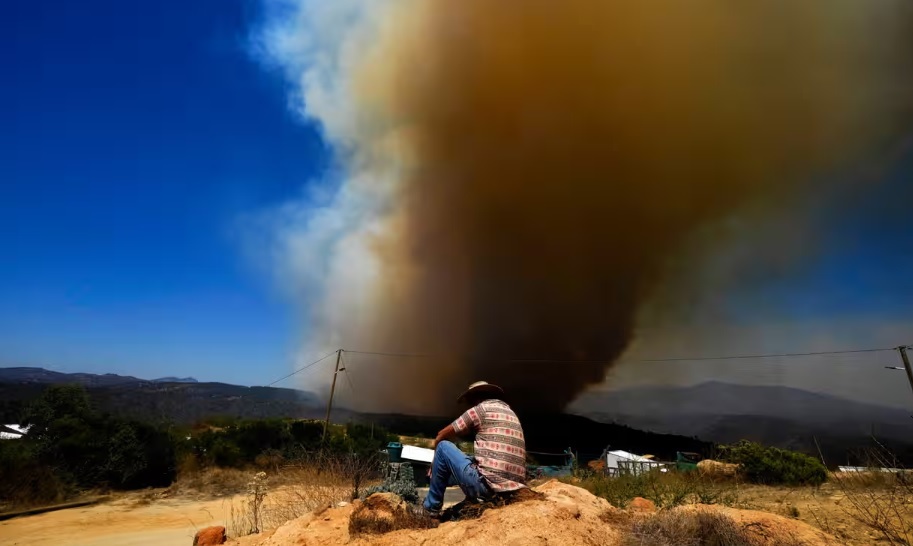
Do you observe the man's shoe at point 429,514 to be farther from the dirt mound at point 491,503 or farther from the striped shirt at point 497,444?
the striped shirt at point 497,444

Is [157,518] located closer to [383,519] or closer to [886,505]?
[383,519]

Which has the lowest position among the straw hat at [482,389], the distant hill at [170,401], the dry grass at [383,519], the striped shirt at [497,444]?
the dry grass at [383,519]

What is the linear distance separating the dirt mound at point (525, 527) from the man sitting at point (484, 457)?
0.18m

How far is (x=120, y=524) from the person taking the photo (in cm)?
1049

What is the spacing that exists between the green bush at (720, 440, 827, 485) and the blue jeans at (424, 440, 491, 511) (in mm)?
11576

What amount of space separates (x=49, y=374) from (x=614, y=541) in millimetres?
54086

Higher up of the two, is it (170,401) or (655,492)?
(170,401)

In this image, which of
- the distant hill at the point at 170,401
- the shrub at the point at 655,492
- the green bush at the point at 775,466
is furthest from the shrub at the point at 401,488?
the distant hill at the point at 170,401

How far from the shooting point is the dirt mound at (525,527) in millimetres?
3041

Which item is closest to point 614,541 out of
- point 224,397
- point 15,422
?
point 15,422

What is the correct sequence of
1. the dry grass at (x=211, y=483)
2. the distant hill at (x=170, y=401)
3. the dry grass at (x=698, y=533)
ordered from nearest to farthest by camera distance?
the dry grass at (x=698, y=533), the dry grass at (x=211, y=483), the distant hill at (x=170, y=401)

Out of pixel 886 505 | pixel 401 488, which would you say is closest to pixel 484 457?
pixel 401 488

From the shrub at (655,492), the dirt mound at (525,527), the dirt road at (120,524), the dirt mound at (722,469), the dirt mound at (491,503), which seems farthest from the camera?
the dirt mound at (722,469)

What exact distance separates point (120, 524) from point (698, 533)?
12.3 meters
